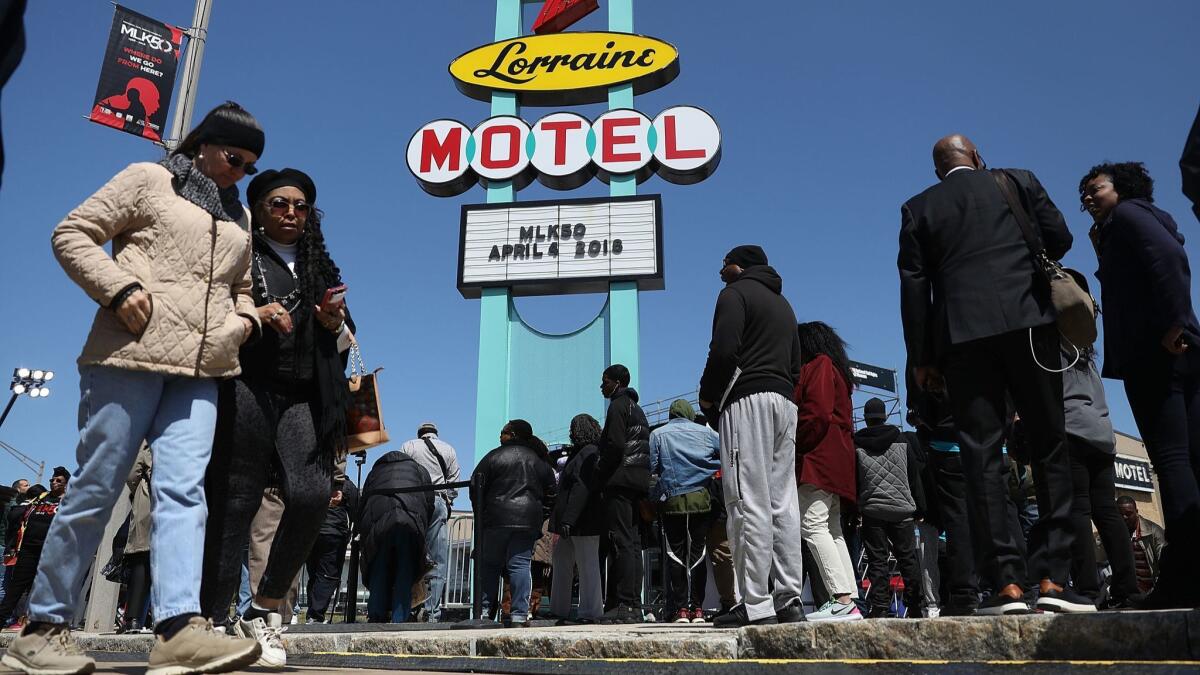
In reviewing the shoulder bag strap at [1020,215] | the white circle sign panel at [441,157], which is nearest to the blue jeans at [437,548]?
the shoulder bag strap at [1020,215]

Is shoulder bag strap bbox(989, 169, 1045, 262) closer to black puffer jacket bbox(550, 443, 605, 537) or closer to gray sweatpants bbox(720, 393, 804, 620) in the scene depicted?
gray sweatpants bbox(720, 393, 804, 620)

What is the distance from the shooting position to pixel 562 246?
14.9m

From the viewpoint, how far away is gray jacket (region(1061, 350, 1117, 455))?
12.9 ft

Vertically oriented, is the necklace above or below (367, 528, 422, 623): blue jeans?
above

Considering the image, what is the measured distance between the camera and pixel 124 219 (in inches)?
104

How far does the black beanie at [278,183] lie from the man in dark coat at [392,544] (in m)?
3.89

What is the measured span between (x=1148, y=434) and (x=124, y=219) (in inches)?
147

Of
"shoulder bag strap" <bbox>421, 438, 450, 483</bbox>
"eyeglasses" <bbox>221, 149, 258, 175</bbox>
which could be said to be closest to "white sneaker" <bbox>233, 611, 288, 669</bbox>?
"eyeglasses" <bbox>221, 149, 258, 175</bbox>

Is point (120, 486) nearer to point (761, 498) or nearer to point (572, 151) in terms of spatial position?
point (761, 498)

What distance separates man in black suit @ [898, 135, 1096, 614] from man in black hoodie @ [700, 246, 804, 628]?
789 mm

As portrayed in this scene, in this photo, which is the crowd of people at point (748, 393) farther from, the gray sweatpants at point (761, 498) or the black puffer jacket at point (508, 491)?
the black puffer jacket at point (508, 491)

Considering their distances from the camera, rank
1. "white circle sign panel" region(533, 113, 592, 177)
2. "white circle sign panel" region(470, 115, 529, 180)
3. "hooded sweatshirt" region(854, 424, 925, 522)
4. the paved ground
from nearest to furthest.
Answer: the paved ground, "hooded sweatshirt" region(854, 424, 925, 522), "white circle sign panel" region(533, 113, 592, 177), "white circle sign panel" region(470, 115, 529, 180)

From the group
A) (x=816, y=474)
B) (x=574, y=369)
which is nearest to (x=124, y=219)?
(x=816, y=474)

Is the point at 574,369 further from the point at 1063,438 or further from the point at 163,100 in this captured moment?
the point at 1063,438
